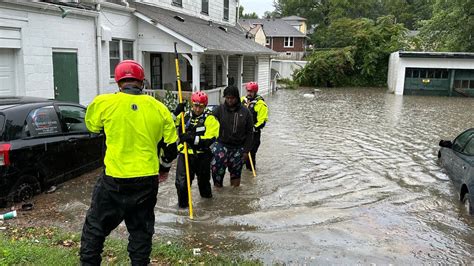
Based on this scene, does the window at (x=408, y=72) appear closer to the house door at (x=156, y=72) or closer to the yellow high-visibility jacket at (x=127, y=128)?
the house door at (x=156, y=72)

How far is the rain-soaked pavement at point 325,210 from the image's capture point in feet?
17.4

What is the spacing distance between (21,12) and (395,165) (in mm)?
9442

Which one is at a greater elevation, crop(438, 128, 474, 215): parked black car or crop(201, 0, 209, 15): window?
crop(201, 0, 209, 15): window

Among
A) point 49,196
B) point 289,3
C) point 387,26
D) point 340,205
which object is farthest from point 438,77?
point 289,3

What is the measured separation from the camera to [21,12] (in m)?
10.0

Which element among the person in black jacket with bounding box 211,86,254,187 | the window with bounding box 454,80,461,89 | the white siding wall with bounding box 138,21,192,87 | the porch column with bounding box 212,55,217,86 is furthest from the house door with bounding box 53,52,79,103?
the window with bounding box 454,80,461,89

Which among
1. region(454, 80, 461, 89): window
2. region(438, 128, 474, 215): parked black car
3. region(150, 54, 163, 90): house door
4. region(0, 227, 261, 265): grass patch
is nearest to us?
region(0, 227, 261, 265): grass patch

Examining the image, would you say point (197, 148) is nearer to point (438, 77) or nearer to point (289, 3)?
point (438, 77)

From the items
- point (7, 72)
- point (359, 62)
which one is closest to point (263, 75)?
point (359, 62)

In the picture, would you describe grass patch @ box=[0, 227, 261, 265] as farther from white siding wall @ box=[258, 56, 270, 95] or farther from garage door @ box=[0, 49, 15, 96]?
white siding wall @ box=[258, 56, 270, 95]

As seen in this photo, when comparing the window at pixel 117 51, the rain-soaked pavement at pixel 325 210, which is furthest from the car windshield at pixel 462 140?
the window at pixel 117 51

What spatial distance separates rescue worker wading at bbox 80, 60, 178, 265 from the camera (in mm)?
3531

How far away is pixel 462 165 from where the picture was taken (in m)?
7.46

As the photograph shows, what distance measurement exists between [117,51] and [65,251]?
11315 mm
